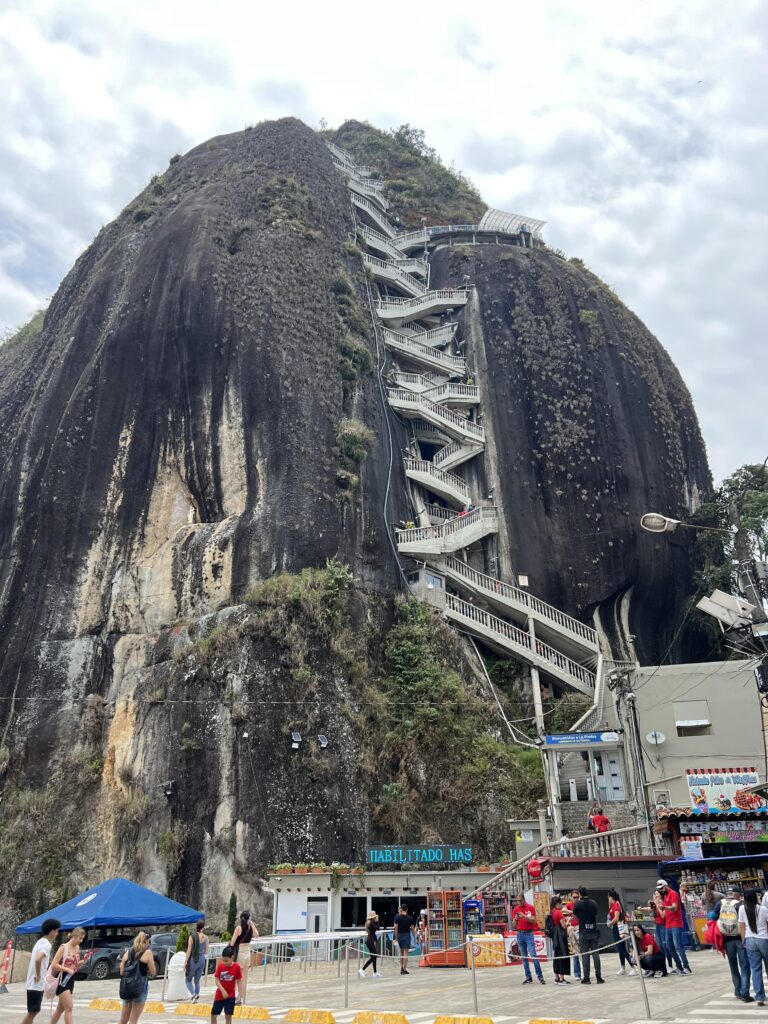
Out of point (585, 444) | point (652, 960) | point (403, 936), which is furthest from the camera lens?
point (585, 444)

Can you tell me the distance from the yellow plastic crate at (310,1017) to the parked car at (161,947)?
936 centimetres

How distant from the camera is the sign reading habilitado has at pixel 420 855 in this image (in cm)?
2053

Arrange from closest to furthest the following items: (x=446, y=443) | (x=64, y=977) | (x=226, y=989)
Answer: (x=226, y=989) < (x=64, y=977) < (x=446, y=443)

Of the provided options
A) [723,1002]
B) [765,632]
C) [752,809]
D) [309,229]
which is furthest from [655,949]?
[309,229]

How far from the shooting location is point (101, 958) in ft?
61.2

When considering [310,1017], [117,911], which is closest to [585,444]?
[117,911]

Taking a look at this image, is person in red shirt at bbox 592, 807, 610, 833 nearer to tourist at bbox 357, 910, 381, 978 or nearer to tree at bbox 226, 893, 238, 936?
tourist at bbox 357, 910, 381, 978

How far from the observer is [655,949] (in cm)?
1212

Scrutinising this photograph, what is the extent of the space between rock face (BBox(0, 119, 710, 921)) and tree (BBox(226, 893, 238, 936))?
1.72 feet

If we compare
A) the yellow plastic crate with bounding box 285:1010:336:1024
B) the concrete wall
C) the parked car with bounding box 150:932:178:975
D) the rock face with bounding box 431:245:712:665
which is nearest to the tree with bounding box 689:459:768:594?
the rock face with bounding box 431:245:712:665

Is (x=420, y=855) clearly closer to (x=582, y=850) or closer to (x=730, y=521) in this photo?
(x=582, y=850)

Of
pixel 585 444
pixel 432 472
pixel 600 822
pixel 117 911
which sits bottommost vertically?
pixel 117 911

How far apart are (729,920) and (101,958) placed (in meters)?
15.2

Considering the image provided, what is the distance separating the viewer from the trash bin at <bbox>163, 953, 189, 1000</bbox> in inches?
532
